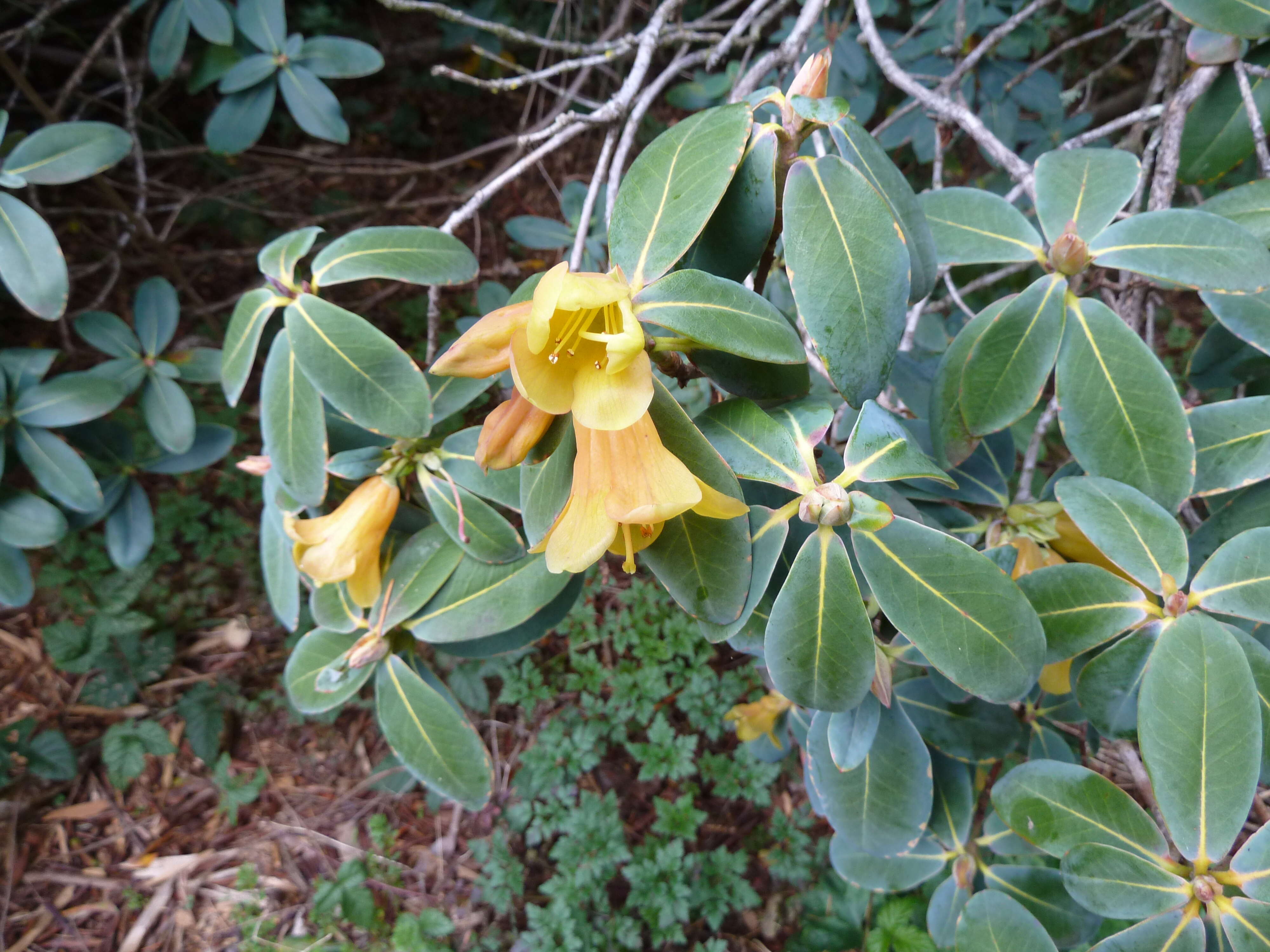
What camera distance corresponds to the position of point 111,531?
182 cm

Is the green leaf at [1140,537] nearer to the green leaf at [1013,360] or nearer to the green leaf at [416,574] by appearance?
the green leaf at [1013,360]

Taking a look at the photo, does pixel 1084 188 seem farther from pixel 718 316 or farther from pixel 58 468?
pixel 58 468

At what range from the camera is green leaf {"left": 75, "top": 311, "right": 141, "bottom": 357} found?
1793 millimetres

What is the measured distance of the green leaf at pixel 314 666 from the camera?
1.13m

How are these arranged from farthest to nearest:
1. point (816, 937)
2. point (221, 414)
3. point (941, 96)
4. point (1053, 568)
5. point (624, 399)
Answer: point (221, 414)
point (816, 937)
point (941, 96)
point (1053, 568)
point (624, 399)

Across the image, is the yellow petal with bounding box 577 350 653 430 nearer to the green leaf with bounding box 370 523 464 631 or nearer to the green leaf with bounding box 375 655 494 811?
the green leaf with bounding box 370 523 464 631

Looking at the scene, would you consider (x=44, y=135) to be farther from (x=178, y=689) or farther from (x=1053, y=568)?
(x=1053, y=568)

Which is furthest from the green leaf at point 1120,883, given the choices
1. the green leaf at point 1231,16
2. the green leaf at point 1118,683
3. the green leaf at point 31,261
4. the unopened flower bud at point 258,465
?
the green leaf at point 31,261

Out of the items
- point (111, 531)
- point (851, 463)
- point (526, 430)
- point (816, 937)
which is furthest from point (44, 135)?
point (816, 937)

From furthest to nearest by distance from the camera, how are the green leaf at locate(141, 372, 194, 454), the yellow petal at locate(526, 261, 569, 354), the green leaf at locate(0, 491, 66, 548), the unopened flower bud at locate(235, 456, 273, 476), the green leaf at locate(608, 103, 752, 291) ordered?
the green leaf at locate(141, 372, 194, 454), the green leaf at locate(0, 491, 66, 548), the unopened flower bud at locate(235, 456, 273, 476), the green leaf at locate(608, 103, 752, 291), the yellow petal at locate(526, 261, 569, 354)

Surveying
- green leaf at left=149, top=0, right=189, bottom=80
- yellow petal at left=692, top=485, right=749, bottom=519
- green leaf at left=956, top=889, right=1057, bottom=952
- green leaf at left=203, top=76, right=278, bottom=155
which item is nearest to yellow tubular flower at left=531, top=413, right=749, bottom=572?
Answer: yellow petal at left=692, top=485, right=749, bottom=519

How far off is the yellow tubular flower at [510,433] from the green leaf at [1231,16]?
3.36 ft

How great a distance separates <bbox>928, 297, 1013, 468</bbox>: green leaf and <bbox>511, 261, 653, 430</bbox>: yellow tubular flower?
17.8 inches

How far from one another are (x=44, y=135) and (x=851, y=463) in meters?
1.72
